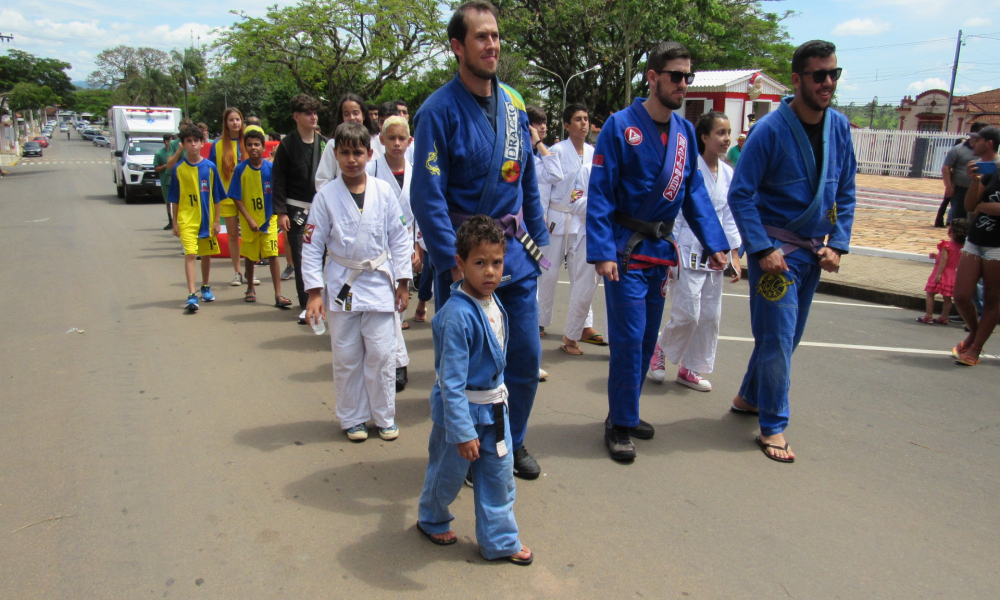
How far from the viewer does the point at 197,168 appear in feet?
24.2

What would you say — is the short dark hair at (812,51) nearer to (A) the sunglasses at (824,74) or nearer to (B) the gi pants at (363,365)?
(A) the sunglasses at (824,74)

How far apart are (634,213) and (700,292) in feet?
4.12

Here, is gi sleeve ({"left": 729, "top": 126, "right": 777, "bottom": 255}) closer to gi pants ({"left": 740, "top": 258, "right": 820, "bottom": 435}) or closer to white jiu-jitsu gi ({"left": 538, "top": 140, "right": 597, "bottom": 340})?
gi pants ({"left": 740, "top": 258, "right": 820, "bottom": 435})

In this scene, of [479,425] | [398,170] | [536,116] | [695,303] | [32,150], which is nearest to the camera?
[479,425]

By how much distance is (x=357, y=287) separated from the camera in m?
3.97

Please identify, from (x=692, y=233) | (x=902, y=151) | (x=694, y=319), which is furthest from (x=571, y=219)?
(x=902, y=151)

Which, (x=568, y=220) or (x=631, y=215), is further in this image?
(x=568, y=220)

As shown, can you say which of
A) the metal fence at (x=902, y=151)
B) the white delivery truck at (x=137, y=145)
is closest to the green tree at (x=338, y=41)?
the white delivery truck at (x=137, y=145)

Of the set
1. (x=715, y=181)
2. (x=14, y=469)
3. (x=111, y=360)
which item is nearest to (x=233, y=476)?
(x=14, y=469)

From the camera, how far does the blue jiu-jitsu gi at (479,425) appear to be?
2.65 meters

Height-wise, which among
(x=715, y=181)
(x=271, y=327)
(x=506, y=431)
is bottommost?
(x=271, y=327)

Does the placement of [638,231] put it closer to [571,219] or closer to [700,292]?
[700,292]

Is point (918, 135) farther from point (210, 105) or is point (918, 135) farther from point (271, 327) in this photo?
point (210, 105)

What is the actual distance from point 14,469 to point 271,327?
122 inches
